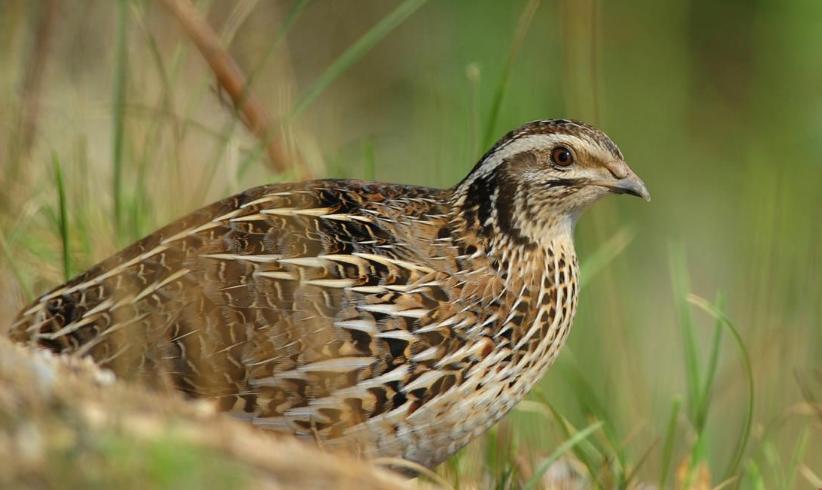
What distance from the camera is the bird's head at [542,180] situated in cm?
505

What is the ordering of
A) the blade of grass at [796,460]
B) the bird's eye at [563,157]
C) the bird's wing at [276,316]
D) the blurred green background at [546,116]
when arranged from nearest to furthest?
the bird's wing at [276,316] → the blade of grass at [796,460] → the bird's eye at [563,157] → the blurred green background at [546,116]

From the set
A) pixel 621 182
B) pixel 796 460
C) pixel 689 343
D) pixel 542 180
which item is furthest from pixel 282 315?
pixel 796 460

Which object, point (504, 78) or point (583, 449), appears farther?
point (504, 78)

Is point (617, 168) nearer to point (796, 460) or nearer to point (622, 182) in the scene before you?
point (622, 182)

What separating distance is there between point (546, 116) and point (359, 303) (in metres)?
5.22

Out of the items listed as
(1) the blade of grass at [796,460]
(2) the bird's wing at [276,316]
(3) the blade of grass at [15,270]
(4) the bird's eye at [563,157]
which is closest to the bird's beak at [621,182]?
(4) the bird's eye at [563,157]

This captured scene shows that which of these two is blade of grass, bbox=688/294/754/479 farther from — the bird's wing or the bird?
the bird's wing

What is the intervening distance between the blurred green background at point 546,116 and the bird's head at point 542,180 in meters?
0.60

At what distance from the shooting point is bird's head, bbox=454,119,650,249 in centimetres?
505

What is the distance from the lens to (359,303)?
4625mm

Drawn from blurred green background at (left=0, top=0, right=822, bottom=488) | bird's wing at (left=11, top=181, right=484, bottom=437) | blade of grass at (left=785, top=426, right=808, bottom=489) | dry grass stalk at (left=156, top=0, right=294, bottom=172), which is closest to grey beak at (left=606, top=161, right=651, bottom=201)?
blurred green background at (left=0, top=0, right=822, bottom=488)

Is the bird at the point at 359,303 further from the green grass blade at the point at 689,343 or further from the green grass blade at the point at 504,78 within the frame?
the green grass blade at the point at 504,78

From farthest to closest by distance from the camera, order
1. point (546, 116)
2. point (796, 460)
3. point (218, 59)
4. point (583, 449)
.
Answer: point (546, 116) < point (218, 59) < point (583, 449) < point (796, 460)

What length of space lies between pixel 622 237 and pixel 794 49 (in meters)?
5.16
